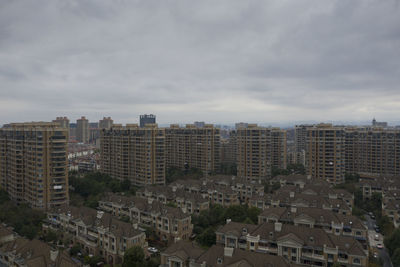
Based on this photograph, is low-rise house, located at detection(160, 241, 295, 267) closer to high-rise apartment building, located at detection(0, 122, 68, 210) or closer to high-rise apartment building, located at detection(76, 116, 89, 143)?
high-rise apartment building, located at detection(0, 122, 68, 210)

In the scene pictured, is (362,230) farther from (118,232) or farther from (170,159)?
(170,159)

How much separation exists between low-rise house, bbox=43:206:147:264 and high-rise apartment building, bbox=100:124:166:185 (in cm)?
2218

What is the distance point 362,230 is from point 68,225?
31.8m

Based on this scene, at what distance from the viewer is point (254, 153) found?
65500 mm

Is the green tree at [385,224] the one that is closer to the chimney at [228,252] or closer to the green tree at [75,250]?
the chimney at [228,252]

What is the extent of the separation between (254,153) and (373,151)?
2696cm

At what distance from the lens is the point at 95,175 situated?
2386 inches

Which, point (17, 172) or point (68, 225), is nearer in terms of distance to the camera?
point (68, 225)

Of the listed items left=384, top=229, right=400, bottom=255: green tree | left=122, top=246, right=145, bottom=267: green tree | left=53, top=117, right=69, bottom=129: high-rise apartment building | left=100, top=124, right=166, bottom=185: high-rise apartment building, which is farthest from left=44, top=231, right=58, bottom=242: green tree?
left=53, top=117, right=69, bottom=129: high-rise apartment building

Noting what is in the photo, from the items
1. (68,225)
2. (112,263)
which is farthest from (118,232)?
(68,225)

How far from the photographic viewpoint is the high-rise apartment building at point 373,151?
6581 centimetres

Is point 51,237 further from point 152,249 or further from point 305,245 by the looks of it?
point 305,245

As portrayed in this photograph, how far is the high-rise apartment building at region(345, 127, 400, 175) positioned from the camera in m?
65.8

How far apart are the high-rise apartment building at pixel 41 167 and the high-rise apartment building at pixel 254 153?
35971 millimetres
